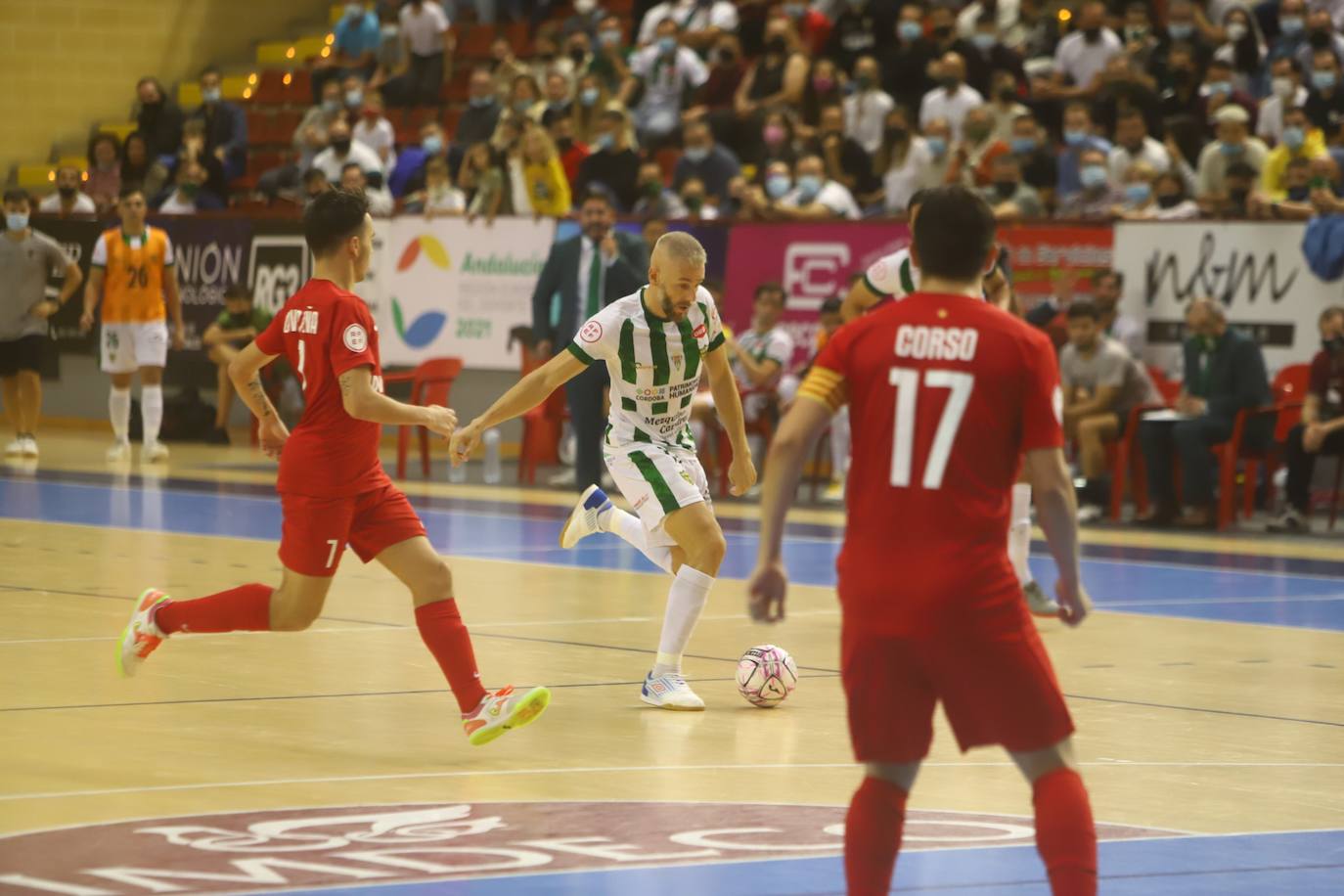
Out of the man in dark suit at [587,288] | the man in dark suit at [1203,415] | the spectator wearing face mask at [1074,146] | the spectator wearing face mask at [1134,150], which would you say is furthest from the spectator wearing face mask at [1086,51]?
the man in dark suit at [587,288]

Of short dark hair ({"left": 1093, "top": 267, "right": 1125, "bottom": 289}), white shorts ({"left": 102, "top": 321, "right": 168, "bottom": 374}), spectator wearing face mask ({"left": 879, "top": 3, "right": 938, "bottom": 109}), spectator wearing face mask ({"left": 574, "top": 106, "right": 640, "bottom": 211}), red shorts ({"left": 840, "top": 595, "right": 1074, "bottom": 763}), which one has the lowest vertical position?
red shorts ({"left": 840, "top": 595, "right": 1074, "bottom": 763})

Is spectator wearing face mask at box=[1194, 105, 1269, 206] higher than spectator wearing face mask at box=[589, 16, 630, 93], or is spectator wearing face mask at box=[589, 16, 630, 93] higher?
spectator wearing face mask at box=[589, 16, 630, 93]

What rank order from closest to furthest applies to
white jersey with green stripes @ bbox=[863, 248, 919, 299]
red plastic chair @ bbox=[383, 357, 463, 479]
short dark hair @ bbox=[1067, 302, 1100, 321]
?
white jersey with green stripes @ bbox=[863, 248, 919, 299], short dark hair @ bbox=[1067, 302, 1100, 321], red plastic chair @ bbox=[383, 357, 463, 479]

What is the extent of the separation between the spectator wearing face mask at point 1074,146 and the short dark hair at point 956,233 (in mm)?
15757

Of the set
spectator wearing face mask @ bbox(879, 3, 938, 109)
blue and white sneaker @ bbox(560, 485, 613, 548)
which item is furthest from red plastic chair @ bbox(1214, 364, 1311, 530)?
blue and white sneaker @ bbox(560, 485, 613, 548)

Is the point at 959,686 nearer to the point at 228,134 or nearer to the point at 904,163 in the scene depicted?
the point at 904,163

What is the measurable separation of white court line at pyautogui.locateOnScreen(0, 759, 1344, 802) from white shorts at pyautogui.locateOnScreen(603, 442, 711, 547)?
1666 mm

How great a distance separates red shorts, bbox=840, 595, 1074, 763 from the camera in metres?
4.87

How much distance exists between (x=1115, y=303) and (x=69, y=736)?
12.4 meters

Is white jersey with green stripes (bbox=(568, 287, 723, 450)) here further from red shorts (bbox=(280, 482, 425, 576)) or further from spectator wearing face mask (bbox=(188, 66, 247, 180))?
spectator wearing face mask (bbox=(188, 66, 247, 180))

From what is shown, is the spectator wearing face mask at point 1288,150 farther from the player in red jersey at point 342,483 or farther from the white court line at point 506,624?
the player in red jersey at point 342,483

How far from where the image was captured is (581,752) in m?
7.97

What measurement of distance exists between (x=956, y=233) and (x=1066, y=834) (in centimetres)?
141

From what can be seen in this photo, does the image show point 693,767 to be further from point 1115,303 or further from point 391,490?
point 1115,303
